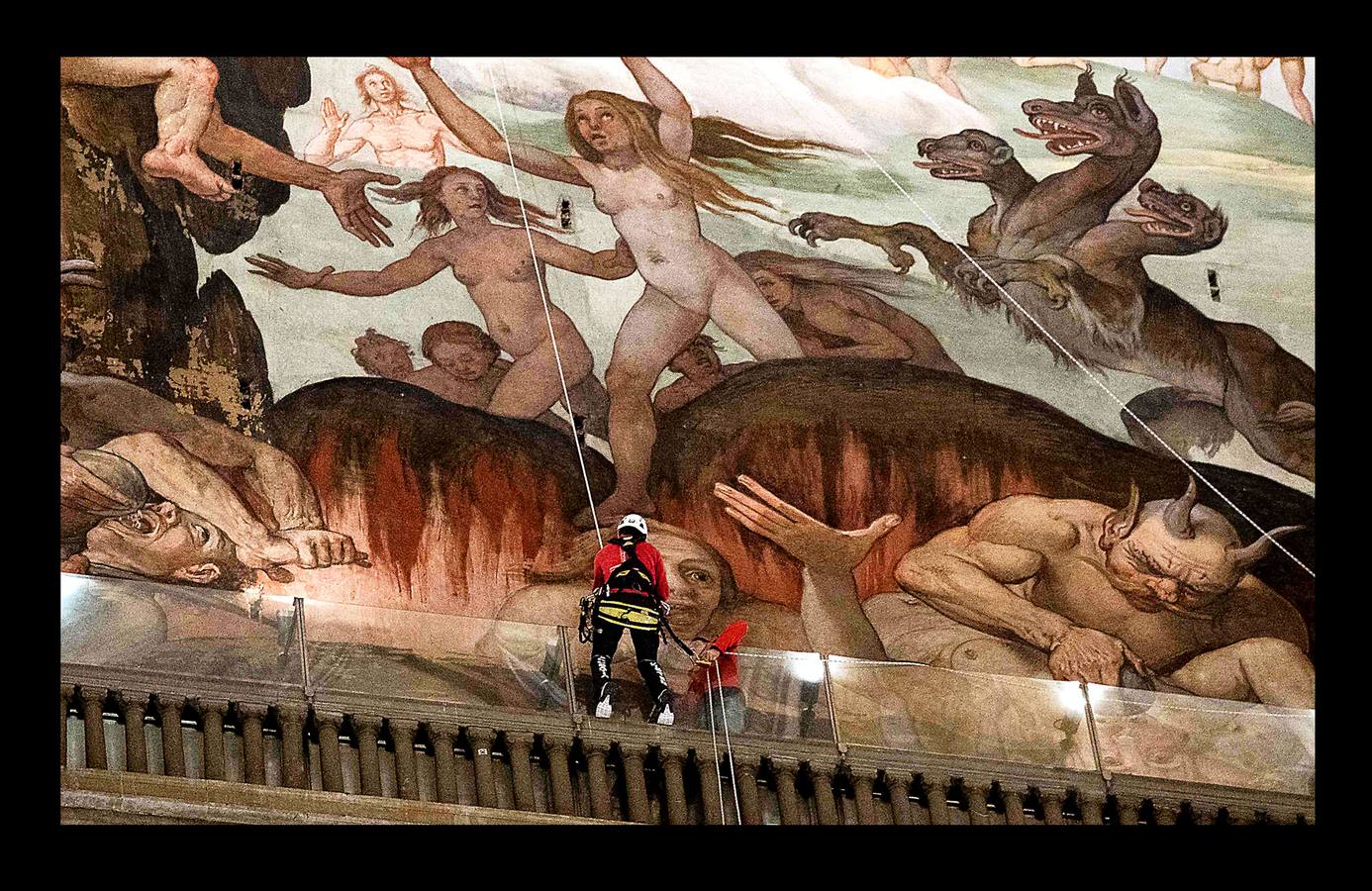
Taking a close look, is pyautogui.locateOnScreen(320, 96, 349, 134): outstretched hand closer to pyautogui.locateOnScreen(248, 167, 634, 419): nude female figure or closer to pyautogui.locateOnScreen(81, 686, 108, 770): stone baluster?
pyautogui.locateOnScreen(248, 167, 634, 419): nude female figure

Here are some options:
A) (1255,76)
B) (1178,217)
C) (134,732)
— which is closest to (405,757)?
(134,732)

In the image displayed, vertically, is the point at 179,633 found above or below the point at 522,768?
above

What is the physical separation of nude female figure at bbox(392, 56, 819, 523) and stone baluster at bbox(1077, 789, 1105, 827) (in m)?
3.93

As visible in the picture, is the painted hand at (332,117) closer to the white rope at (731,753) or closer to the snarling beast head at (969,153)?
the snarling beast head at (969,153)

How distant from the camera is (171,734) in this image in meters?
14.3

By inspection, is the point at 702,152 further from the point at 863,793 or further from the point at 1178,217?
the point at 863,793

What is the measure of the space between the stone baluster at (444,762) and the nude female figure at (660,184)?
365 centimetres

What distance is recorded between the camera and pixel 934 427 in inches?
674

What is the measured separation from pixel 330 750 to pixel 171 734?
3.12ft

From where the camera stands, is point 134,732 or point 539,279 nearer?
point 134,732

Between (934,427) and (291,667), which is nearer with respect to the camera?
(291,667)

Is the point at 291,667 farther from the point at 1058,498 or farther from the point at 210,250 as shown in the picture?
the point at 1058,498

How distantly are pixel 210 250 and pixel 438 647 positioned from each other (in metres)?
3.34

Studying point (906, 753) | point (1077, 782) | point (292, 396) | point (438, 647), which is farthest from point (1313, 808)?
point (292, 396)
